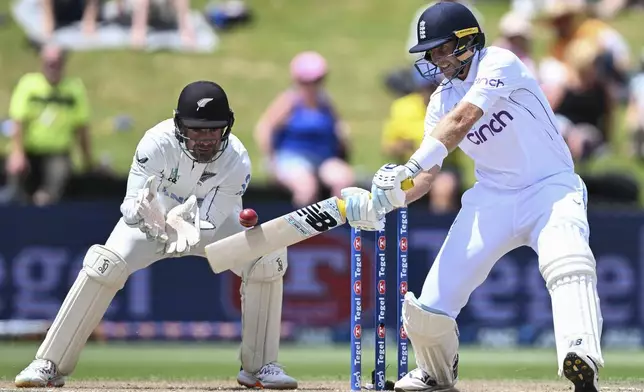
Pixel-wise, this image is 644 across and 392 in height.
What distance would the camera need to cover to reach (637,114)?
13641 mm

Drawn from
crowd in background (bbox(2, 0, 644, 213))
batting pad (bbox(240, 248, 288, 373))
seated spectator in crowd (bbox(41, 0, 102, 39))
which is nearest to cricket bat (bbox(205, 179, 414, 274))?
batting pad (bbox(240, 248, 288, 373))

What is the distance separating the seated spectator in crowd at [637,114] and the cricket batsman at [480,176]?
7.44m

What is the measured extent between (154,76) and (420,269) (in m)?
5.19

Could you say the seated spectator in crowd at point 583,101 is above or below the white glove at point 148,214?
above

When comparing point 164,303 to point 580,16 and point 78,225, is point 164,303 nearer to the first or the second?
point 78,225

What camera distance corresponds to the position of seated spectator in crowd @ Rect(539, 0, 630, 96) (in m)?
12.7

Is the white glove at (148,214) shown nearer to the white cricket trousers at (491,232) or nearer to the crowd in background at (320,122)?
the white cricket trousers at (491,232)

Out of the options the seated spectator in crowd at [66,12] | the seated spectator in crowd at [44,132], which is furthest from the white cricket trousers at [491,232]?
the seated spectator in crowd at [66,12]

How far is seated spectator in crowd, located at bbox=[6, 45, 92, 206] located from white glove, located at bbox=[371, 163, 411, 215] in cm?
626

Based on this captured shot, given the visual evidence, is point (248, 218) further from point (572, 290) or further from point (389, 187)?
point (572, 290)

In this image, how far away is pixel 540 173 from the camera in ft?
21.0

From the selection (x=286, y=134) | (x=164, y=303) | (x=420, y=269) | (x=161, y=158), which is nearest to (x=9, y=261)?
(x=164, y=303)

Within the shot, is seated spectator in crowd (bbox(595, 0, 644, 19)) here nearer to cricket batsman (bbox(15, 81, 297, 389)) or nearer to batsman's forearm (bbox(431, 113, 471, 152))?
cricket batsman (bbox(15, 81, 297, 389))

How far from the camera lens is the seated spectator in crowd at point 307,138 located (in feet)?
37.4
